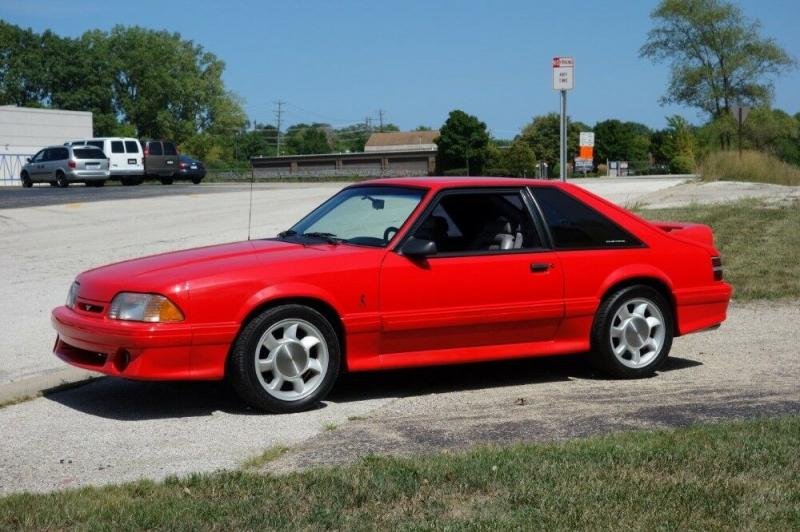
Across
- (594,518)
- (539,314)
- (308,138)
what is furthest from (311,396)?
(308,138)

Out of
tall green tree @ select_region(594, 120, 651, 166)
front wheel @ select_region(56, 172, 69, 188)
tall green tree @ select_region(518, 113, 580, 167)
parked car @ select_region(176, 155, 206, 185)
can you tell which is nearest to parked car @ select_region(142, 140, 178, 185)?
parked car @ select_region(176, 155, 206, 185)

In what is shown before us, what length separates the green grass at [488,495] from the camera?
4332 mm

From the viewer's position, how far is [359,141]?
189625mm

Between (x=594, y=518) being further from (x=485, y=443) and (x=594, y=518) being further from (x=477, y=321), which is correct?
(x=477, y=321)

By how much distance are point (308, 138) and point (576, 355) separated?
15257 centimetres

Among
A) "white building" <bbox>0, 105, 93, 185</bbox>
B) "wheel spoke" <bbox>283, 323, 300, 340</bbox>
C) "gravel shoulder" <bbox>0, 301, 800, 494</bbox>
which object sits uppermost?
"white building" <bbox>0, 105, 93, 185</bbox>

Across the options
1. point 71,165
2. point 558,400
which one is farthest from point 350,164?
point 558,400

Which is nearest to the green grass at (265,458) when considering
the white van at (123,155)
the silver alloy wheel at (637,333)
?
the silver alloy wheel at (637,333)

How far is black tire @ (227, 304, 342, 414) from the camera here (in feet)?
21.9

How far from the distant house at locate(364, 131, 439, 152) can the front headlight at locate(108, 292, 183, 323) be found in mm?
153155

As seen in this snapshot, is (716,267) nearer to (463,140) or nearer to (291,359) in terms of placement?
(291,359)

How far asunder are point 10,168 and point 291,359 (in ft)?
198

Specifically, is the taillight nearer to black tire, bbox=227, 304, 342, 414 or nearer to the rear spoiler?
the rear spoiler

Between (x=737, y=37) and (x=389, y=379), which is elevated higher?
(x=737, y=37)
